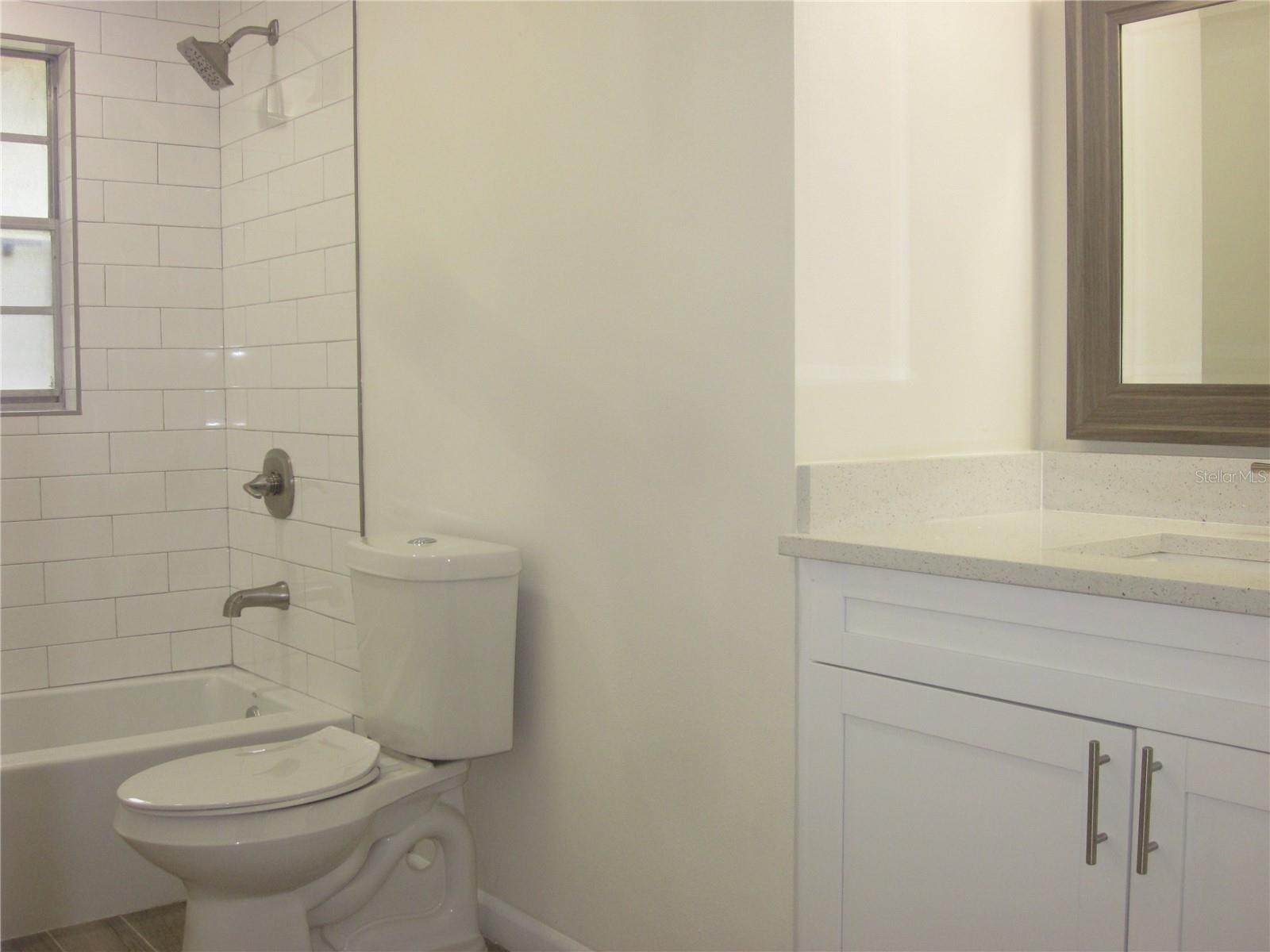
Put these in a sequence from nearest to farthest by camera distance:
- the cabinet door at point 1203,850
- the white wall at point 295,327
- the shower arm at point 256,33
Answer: the cabinet door at point 1203,850 < the white wall at point 295,327 < the shower arm at point 256,33

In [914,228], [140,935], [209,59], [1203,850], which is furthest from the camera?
[209,59]

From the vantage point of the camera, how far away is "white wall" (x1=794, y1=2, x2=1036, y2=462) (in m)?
1.88

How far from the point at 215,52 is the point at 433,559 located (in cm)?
170

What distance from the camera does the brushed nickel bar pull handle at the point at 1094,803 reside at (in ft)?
4.80

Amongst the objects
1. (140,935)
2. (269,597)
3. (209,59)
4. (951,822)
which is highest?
(209,59)

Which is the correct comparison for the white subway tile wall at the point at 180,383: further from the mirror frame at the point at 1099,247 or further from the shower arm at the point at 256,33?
the mirror frame at the point at 1099,247

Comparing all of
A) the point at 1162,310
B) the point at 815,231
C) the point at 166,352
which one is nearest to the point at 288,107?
the point at 166,352

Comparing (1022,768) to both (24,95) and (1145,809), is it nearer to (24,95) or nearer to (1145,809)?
(1145,809)

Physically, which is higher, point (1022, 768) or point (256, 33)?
point (256, 33)

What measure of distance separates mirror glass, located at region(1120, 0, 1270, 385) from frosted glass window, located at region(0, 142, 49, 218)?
114 inches

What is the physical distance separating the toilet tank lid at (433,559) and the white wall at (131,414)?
53.7 inches

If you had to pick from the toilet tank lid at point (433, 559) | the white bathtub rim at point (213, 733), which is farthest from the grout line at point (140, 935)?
the toilet tank lid at point (433, 559)

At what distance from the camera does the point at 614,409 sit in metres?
2.18
